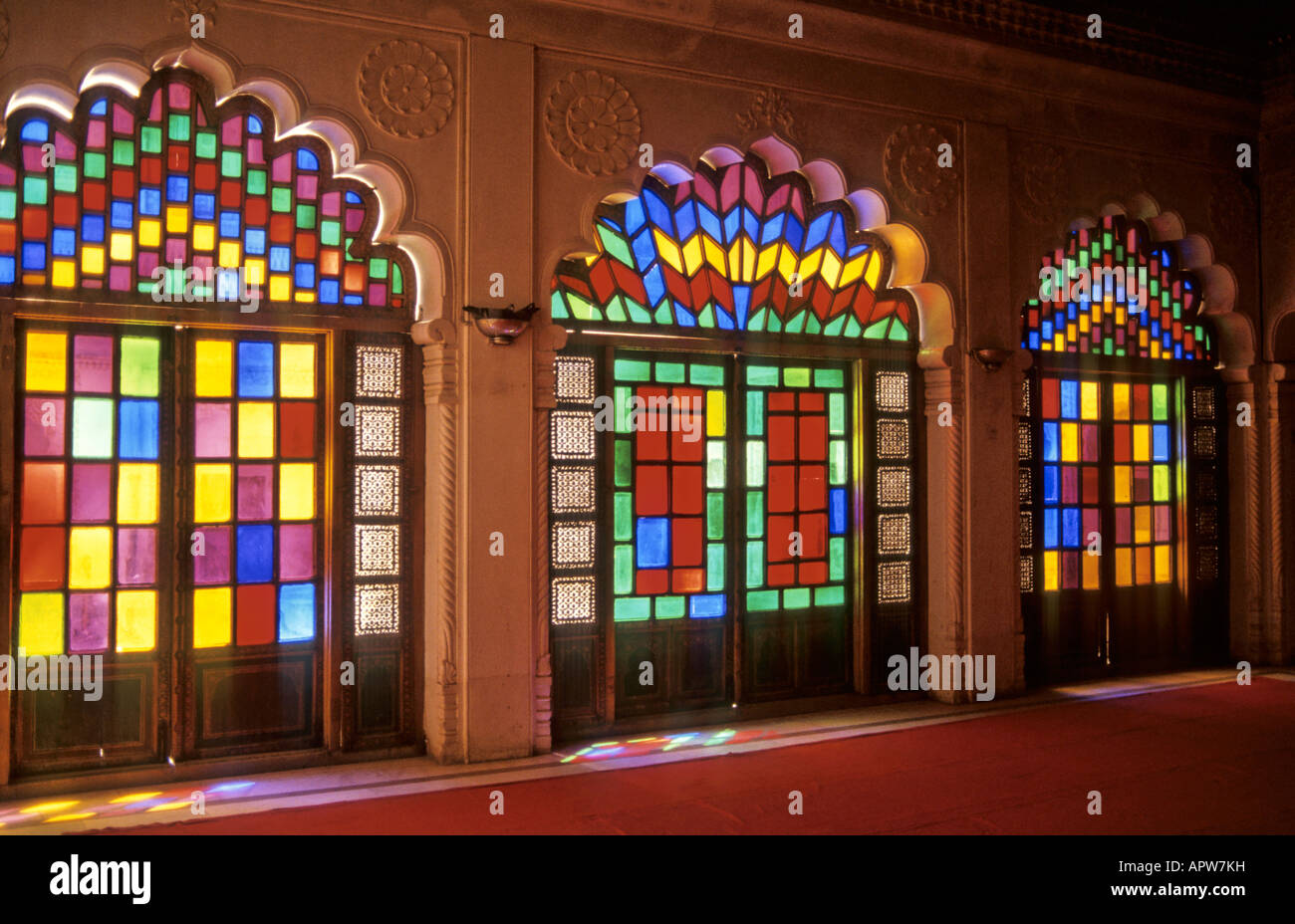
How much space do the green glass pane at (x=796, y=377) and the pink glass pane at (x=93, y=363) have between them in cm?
378

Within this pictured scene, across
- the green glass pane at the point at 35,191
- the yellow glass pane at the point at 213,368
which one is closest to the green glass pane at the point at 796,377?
the yellow glass pane at the point at 213,368

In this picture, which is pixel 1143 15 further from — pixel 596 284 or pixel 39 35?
pixel 39 35

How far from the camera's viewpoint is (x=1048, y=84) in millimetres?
7051

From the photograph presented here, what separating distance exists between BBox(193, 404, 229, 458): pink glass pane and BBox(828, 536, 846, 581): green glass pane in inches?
144

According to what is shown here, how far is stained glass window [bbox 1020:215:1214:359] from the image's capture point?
742cm

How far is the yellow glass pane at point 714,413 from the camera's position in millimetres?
6371

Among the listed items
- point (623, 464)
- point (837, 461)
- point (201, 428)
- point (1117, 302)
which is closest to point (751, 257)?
point (837, 461)

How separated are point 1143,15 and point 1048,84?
36.8 inches

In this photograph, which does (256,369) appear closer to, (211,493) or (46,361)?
(211,493)

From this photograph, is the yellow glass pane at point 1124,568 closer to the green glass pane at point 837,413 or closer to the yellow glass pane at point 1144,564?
the yellow glass pane at point 1144,564

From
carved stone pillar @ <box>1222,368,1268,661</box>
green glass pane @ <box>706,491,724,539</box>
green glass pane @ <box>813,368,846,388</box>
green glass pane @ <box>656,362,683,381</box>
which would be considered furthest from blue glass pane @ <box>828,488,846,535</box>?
carved stone pillar @ <box>1222,368,1268,661</box>

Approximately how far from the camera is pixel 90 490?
496cm

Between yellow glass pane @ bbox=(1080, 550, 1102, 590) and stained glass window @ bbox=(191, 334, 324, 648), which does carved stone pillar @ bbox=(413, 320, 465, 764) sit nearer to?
stained glass window @ bbox=(191, 334, 324, 648)

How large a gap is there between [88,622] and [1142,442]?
7030 millimetres
